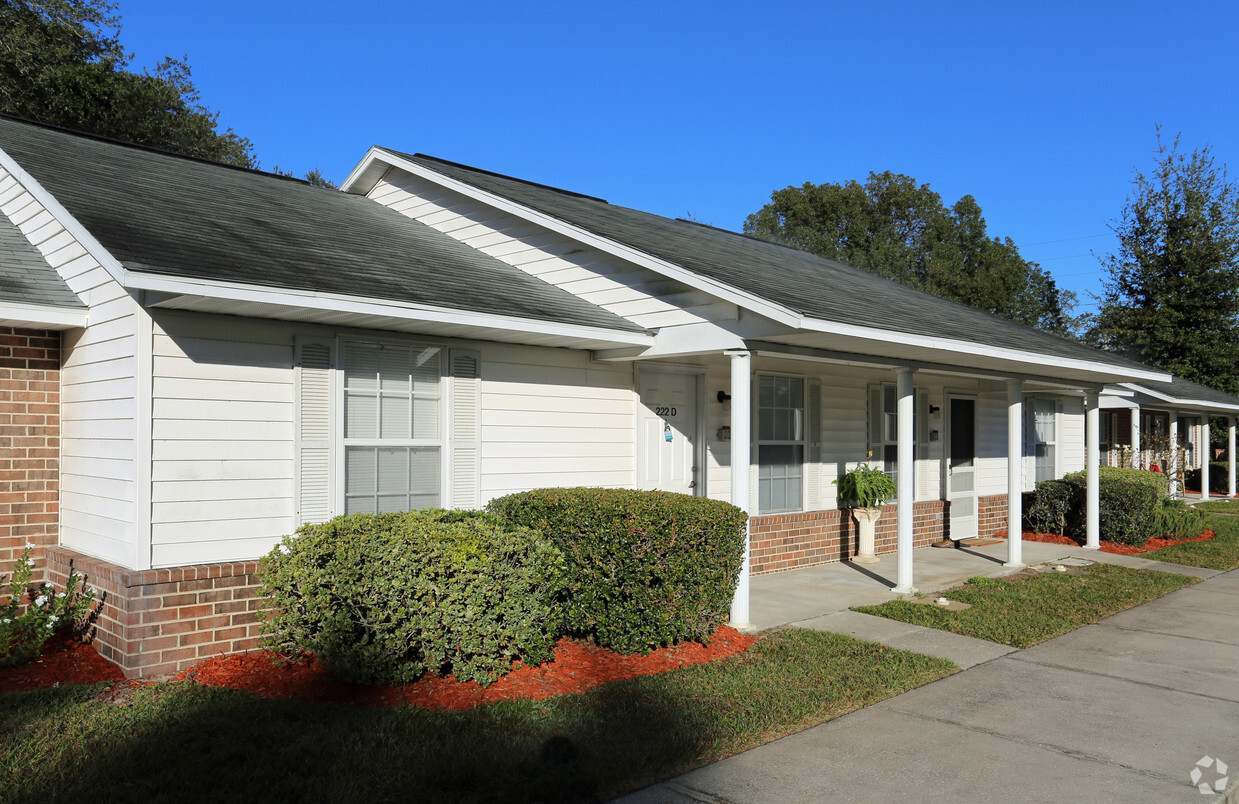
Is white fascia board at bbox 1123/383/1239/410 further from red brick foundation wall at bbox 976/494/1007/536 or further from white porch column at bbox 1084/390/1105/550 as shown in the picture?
white porch column at bbox 1084/390/1105/550

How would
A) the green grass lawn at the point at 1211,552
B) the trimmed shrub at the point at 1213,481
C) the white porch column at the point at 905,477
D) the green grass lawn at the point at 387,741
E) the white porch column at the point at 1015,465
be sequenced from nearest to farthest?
the green grass lawn at the point at 387,741 < the white porch column at the point at 905,477 < the white porch column at the point at 1015,465 < the green grass lawn at the point at 1211,552 < the trimmed shrub at the point at 1213,481

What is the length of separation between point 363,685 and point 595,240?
4.49m

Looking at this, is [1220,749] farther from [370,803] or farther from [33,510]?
[33,510]

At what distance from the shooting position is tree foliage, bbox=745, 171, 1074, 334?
40.4 meters

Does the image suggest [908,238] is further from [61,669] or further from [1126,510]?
[61,669]

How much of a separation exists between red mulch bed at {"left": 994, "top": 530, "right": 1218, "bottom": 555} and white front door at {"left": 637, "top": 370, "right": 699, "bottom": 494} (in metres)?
7.22

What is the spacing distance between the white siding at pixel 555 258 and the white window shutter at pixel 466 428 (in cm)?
158

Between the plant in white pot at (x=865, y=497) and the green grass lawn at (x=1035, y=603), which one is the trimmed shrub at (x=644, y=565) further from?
the plant in white pot at (x=865, y=497)

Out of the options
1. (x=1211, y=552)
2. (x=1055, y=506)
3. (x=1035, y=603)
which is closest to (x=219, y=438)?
(x=1035, y=603)

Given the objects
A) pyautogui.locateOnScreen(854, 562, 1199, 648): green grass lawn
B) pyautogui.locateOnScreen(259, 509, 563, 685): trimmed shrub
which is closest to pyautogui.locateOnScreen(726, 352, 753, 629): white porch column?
pyautogui.locateOnScreen(854, 562, 1199, 648): green grass lawn

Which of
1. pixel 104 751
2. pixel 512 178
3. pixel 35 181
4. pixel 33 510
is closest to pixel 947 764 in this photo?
pixel 104 751

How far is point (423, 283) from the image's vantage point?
7480 mm

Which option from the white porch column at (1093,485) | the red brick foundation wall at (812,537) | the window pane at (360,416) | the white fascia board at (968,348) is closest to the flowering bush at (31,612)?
the window pane at (360,416)

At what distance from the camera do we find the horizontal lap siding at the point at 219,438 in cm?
612
